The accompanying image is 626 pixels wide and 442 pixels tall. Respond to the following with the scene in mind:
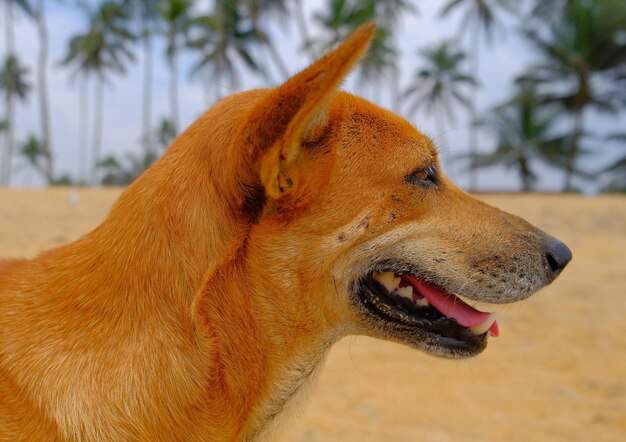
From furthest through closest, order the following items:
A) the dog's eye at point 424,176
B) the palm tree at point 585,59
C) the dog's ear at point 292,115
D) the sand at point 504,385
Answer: the palm tree at point 585,59 → the sand at point 504,385 → the dog's eye at point 424,176 → the dog's ear at point 292,115

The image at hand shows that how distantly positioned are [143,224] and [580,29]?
33299 mm

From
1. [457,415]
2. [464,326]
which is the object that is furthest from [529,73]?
[464,326]

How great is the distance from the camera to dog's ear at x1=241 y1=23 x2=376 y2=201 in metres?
1.57


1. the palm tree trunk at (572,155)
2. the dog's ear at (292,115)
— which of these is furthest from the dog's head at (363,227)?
the palm tree trunk at (572,155)

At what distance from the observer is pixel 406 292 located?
2250 mm

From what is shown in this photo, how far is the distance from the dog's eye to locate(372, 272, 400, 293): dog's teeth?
0.38m

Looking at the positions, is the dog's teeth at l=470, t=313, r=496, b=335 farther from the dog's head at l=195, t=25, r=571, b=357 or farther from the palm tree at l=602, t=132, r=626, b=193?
the palm tree at l=602, t=132, r=626, b=193

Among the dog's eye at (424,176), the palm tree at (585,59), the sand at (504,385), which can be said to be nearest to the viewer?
the dog's eye at (424,176)

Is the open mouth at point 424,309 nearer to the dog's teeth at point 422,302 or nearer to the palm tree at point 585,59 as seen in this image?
the dog's teeth at point 422,302

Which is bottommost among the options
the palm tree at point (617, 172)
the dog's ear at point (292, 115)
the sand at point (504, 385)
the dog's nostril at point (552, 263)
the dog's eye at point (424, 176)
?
the palm tree at point (617, 172)

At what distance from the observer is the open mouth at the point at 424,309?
215cm

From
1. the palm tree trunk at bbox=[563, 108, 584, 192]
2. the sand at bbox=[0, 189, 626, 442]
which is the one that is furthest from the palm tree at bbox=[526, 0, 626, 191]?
the sand at bbox=[0, 189, 626, 442]

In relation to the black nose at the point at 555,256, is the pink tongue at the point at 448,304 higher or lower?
lower

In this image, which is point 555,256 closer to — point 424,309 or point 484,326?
point 484,326
